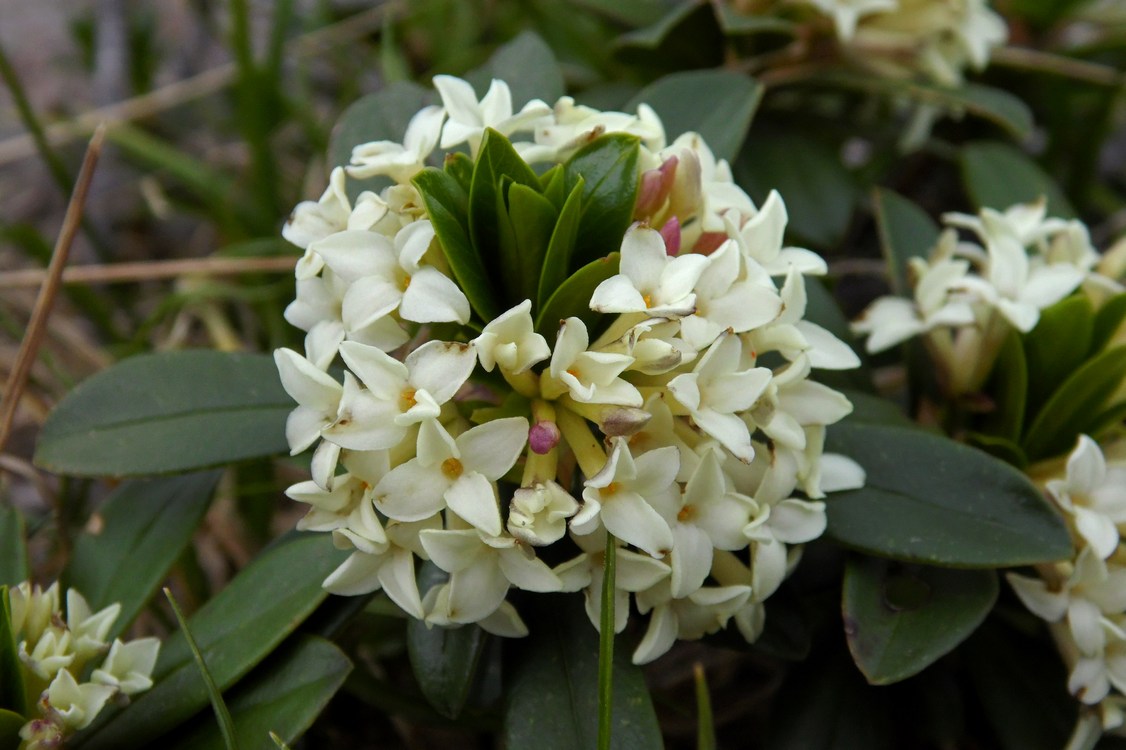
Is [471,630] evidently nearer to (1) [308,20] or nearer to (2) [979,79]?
(2) [979,79]

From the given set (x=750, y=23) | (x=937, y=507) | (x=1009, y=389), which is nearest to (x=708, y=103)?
(x=750, y=23)

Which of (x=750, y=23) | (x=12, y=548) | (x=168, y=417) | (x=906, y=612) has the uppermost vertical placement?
(x=750, y=23)

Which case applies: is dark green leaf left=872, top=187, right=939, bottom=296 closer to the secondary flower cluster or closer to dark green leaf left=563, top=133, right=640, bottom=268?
the secondary flower cluster

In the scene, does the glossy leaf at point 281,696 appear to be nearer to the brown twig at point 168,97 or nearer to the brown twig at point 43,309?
the brown twig at point 43,309

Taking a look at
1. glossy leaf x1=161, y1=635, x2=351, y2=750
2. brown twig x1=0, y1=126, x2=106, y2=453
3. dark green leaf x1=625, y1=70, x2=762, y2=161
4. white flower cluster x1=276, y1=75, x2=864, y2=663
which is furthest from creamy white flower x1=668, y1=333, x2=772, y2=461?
brown twig x1=0, y1=126, x2=106, y2=453

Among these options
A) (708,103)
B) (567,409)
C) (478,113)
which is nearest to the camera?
(567,409)

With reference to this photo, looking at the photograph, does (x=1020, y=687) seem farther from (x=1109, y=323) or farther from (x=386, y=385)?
(x=386, y=385)
